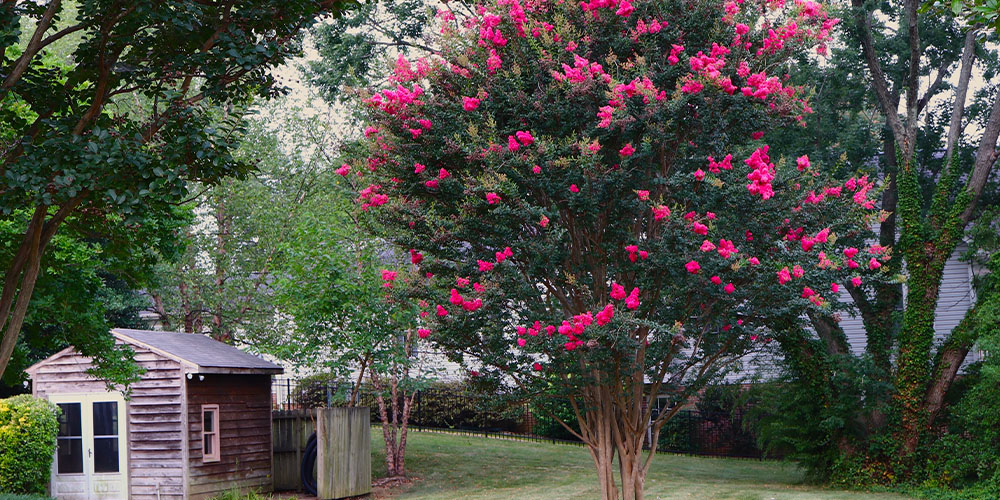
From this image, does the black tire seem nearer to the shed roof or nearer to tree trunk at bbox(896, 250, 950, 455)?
the shed roof

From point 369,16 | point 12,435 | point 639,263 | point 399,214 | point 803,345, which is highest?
point 369,16

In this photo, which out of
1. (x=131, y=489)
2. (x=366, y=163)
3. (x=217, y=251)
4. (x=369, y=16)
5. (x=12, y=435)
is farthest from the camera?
(x=217, y=251)

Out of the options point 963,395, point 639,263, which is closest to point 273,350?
point 639,263

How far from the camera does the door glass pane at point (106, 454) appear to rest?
47.8 feet

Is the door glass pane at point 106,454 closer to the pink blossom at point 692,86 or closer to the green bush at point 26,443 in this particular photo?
the green bush at point 26,443

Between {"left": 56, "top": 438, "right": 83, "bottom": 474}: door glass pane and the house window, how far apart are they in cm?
206

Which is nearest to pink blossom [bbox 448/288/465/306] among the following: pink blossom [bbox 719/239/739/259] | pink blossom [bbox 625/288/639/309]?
pink blossom [bbox 625/288/639/309]

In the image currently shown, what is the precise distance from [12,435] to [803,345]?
39.9 ft

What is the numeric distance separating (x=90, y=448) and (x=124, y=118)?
9.58 meters

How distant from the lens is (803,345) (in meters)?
14.3

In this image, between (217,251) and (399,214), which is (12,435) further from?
(399,214)

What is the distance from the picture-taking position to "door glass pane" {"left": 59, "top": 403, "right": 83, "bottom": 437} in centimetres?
1480

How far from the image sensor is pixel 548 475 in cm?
1598

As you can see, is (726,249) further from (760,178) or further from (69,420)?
(69,420)
